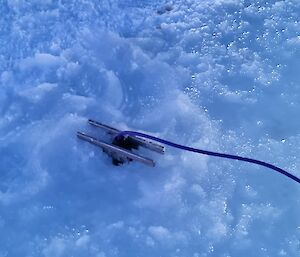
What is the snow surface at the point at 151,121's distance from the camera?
2.90 m

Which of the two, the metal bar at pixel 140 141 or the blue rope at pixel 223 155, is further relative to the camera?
the metal bar at pixel 140 141

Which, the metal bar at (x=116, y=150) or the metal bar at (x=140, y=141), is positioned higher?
the metal bar at (x=140, y=141)

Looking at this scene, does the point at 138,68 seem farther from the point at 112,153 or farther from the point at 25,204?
the point at 25,204

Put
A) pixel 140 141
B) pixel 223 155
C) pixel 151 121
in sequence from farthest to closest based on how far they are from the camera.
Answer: pixel 151 121
pixel 140 141
pixel 223 155

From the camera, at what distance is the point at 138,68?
143 inches

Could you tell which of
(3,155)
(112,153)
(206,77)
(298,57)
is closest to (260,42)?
(298,57)

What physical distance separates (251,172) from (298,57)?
44.3 inches

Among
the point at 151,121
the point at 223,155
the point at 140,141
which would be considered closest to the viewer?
the point at 223,155

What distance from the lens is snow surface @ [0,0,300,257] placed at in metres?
2.90

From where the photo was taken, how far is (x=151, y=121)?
11.0 ft

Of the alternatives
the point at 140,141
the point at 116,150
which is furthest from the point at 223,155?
the point at 116,150

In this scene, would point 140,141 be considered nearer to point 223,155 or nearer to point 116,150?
point 116,150

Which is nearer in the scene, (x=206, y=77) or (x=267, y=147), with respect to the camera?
(x=267, y=147)

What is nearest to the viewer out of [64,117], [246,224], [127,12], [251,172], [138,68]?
[246,224]
